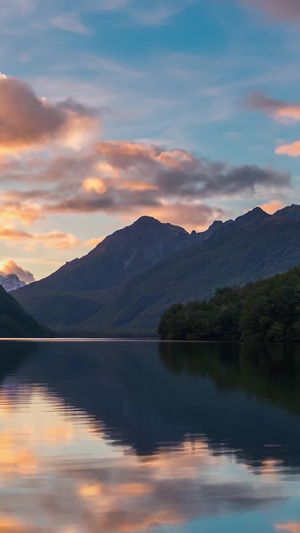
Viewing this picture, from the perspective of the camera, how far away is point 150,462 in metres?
23.4

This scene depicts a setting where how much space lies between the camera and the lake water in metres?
17.0

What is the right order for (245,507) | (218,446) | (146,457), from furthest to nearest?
(218,446), (146,457), (245,507)

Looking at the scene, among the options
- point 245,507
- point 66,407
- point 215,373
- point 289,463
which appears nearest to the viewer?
point 245,507

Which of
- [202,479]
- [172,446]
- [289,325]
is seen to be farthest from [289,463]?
[289,325]

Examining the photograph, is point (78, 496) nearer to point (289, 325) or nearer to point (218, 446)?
point (218, 446)

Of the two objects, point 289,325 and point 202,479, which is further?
point 289,325

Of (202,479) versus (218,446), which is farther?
(218,446)

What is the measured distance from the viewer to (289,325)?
655 ft

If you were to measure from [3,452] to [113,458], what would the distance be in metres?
4.00

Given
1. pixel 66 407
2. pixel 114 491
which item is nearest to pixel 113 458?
pixel 114 491

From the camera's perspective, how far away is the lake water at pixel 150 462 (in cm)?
1702

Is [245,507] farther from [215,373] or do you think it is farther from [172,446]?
[215,373]

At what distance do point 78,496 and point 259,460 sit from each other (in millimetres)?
6689

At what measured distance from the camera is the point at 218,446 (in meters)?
26.4
